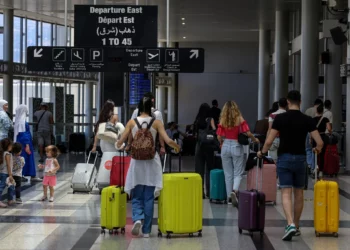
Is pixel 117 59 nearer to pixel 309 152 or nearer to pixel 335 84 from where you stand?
pixel 309 152

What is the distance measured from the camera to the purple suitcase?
33.4ft

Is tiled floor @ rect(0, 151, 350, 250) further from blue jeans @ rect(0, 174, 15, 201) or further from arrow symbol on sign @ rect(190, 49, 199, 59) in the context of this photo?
arrow symbol on sign @ rect(190, 49, 199, 59)

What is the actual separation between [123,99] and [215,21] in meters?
17.5

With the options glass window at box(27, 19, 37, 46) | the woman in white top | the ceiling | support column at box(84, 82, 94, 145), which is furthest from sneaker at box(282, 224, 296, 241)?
support column at box(84, 82, 94, 145)

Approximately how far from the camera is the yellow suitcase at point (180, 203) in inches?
390

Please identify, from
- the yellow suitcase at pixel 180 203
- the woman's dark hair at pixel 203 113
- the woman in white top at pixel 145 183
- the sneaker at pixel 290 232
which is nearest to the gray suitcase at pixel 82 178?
the woman's dark hair at pixel 203 113

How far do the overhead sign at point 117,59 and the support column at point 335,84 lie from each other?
8547 millimetres

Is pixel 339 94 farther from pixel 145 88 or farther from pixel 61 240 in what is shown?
pixel 61 240

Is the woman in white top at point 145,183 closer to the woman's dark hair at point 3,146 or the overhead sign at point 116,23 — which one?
the woman's dark hair at point 3,146

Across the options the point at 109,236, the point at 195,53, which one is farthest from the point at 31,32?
the point at 109,236

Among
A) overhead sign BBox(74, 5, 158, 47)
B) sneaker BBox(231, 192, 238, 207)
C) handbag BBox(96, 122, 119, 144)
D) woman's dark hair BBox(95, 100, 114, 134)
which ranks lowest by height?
sneaker BBox(231, 192, 238, 207)

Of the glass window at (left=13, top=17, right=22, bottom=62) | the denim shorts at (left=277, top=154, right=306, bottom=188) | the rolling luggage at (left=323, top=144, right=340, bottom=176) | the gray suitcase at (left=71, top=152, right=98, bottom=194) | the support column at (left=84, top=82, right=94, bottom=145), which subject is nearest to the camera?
the denim shorts at (left=277, top=154, right=306, bottom=188)

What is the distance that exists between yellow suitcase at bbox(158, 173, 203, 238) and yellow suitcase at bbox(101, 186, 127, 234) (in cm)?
55

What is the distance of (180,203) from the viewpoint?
9.89 m
